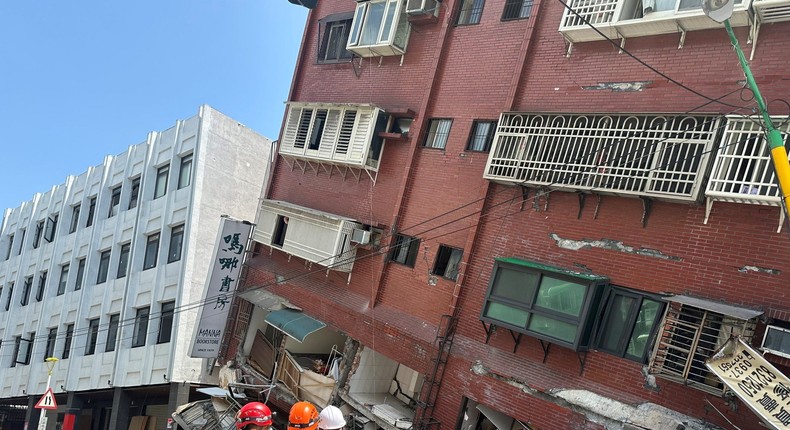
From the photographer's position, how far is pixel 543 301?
36.0ft

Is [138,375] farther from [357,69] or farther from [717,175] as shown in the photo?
[717,175]

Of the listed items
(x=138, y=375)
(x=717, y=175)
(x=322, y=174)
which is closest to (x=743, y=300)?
(x=717, y=175)

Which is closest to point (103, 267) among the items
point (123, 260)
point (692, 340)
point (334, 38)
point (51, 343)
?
point (123, 260)

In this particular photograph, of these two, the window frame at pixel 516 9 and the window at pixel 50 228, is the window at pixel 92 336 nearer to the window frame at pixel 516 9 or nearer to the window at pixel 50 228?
the window at pixel 50 228

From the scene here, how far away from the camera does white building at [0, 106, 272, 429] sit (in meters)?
20.5

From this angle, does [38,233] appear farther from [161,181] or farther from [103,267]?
A: [161,181]

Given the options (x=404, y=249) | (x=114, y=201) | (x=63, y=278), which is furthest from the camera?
(x=63, y=278)

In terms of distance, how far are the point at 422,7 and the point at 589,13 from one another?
4642mm

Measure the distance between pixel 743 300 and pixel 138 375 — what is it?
18634 mm

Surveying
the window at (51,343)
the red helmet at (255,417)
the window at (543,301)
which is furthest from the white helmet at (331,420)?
the window at (51,343)

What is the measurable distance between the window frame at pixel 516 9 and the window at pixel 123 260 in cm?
1707

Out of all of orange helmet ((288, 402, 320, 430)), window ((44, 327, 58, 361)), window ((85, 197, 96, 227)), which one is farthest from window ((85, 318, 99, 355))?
orange helmet ((288, 402, 320, 430))

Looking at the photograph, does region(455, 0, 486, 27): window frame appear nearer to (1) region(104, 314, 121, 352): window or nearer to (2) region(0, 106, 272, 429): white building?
(2) region(0, 106, 272, 429): white building

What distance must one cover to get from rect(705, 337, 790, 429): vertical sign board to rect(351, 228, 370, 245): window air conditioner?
8123mm
